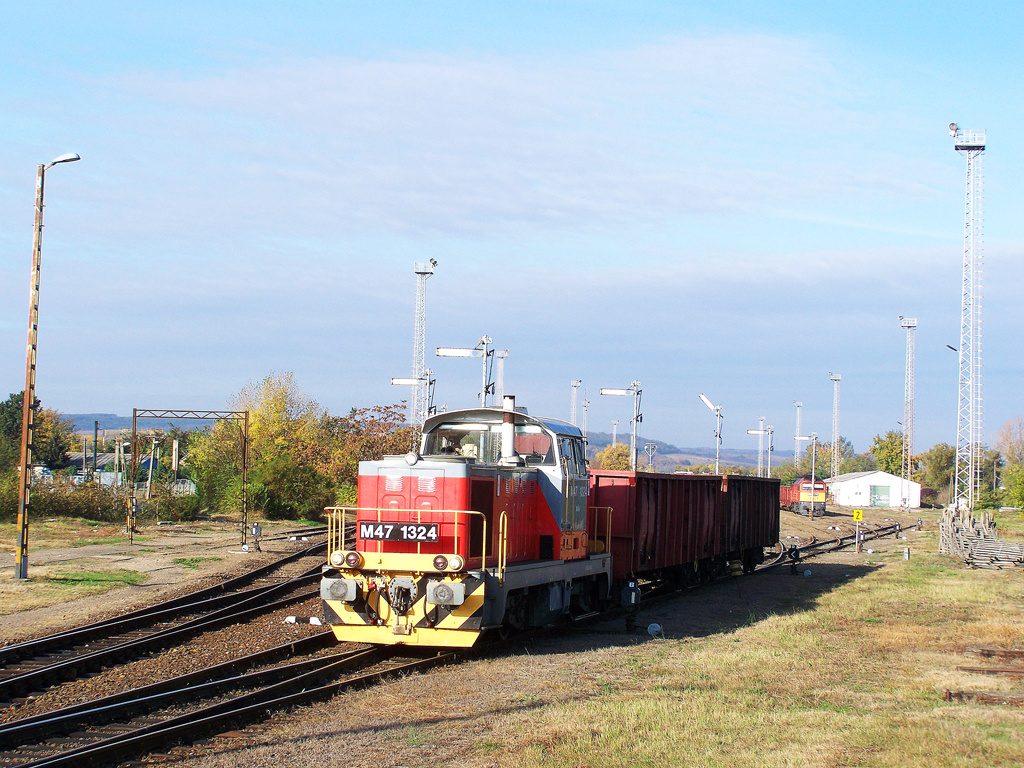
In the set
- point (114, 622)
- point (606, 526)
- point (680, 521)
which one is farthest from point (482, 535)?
point (680, 521)

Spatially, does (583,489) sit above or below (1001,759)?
above

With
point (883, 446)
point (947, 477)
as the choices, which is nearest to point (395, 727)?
point (947, 477)

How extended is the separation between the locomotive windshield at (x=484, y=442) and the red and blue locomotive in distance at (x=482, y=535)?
2 centimetres

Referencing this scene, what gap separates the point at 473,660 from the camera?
1204 centimetres

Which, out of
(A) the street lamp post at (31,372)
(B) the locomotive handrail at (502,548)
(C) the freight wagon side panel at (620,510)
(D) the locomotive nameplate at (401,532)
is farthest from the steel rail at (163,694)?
(A) the street lamp post at (31,372)

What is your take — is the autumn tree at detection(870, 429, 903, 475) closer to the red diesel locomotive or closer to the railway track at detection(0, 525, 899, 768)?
the red diesel locomotive

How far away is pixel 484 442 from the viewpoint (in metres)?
13.5

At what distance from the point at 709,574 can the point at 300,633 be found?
1285 centimetres

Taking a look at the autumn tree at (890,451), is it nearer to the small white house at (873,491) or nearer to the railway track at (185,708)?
the small white house at (873,491)

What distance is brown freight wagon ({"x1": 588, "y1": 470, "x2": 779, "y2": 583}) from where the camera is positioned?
666 inches

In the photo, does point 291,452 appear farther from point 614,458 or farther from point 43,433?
point 614,458

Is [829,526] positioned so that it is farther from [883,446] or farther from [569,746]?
[883,446]

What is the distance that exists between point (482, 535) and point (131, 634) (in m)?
5.74

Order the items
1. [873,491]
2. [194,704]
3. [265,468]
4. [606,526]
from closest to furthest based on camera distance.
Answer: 1. [194,704]
2. [606,526]
3. [265,468]
4. [873,491]
